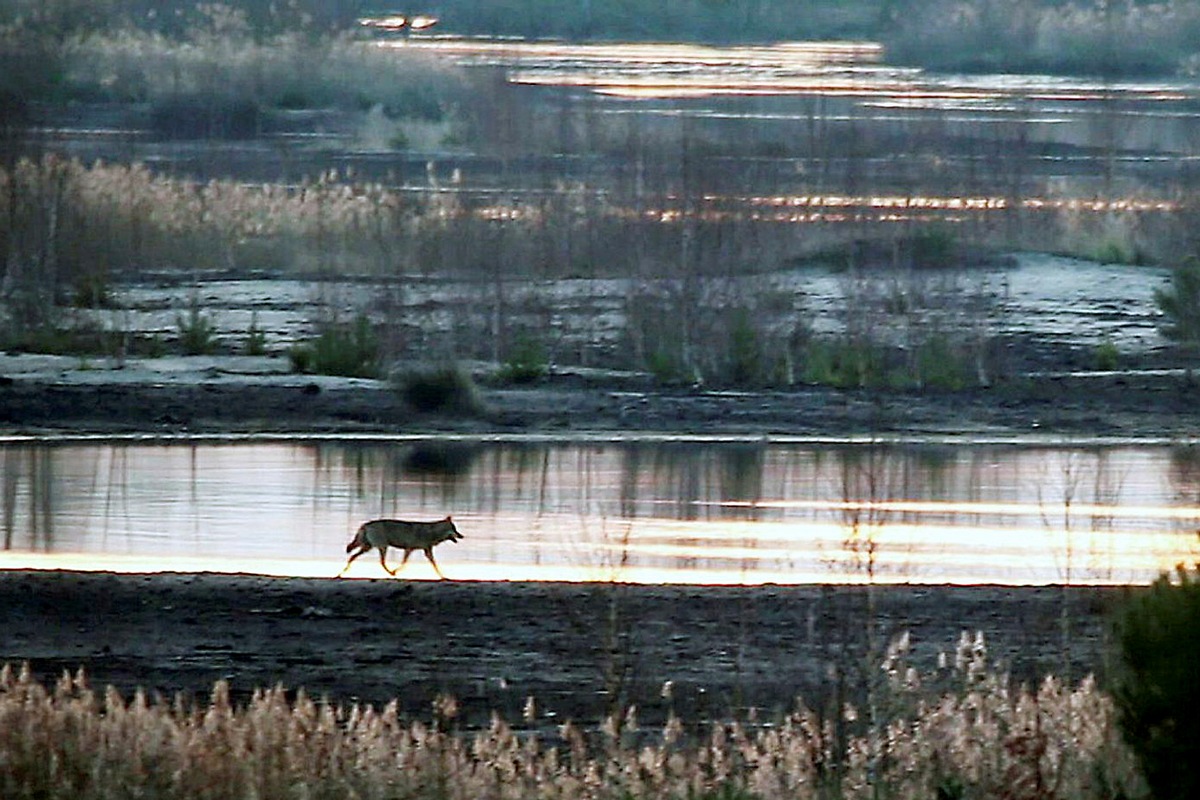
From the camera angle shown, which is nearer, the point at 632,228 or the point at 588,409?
the point at 588,409

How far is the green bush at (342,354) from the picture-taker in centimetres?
2466

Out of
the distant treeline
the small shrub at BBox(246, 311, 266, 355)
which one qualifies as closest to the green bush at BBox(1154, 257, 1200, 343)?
the small shrub at BBox(246, 311, 266, 355)

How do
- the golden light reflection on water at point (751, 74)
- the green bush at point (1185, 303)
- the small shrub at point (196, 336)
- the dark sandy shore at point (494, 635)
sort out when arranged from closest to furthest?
the dark sandy shore at point (494, 635), the small shrub at point (196, 336), the green bush at point (1185, 303), the golden light reflection on water at point (751, 74)

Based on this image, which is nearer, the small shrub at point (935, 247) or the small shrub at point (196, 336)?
the small shrub at point (196, 336)

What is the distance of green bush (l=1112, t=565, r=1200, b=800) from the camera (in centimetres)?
629

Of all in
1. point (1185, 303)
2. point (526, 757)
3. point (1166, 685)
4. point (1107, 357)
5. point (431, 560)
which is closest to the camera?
point (1166, 685)

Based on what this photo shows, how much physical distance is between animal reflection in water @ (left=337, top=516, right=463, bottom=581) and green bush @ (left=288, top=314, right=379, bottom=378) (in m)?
9.94

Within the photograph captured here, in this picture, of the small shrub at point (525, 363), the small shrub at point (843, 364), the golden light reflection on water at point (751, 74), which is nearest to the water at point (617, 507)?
the small shrub at point (525, 363)

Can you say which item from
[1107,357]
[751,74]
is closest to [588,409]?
[1107,357]

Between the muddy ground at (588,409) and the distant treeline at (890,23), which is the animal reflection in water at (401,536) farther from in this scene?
the distant treeline at (890,23)

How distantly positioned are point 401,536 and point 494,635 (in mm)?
1736

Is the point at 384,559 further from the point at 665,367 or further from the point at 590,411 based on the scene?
the point at 665,367

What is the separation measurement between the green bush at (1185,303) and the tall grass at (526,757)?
17.9m

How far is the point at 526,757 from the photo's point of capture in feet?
28.3
